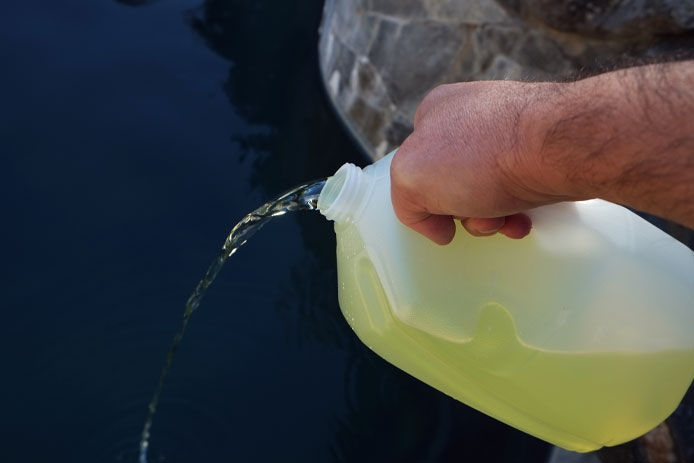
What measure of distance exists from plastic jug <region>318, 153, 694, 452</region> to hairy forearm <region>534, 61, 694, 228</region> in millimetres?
238

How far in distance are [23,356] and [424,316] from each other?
1051mm

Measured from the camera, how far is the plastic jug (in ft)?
3.19

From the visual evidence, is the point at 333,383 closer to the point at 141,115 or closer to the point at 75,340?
the point at 75,340

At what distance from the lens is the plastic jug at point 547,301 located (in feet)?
3.19

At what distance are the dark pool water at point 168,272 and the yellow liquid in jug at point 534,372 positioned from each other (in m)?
0.64

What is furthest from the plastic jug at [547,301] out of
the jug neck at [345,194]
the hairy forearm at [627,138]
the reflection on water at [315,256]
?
the reflection on water at [315,256]

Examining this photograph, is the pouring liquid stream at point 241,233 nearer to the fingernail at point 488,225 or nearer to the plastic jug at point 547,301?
the plastic jug at point 547,301

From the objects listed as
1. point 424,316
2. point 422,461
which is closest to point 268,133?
point 422,461

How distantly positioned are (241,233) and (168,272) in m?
0.53

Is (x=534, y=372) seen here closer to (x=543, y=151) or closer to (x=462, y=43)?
(x=543, y=151)

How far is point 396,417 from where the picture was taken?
1.70m

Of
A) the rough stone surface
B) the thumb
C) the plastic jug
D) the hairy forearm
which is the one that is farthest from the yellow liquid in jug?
the rough stone surface

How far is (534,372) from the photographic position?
39.4 inches

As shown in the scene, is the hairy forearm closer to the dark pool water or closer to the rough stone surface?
the rough stone surface
